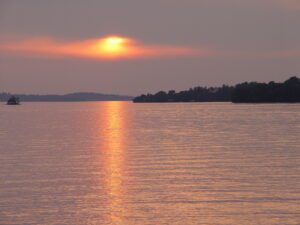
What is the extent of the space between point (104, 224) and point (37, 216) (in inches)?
111

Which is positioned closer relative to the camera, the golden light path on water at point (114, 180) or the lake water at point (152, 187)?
the lake water at point (152, 187)

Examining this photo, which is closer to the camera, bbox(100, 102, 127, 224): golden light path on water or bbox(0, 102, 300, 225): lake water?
bbox(0, 102, 300, 225): lake water

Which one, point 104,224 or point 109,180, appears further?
point 109,180

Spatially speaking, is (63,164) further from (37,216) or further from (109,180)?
(37,216)

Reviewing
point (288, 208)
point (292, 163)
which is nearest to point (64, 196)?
point (288, 208)

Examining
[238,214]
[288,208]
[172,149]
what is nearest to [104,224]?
[238,214]

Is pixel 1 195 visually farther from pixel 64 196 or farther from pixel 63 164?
pixel 63 164

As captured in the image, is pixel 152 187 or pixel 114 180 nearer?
pixel 152 187

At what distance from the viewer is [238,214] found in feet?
71.6

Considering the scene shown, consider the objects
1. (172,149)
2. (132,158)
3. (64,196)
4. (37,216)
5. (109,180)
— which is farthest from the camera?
(172,149)

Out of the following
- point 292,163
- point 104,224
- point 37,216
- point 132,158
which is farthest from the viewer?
point 132,158

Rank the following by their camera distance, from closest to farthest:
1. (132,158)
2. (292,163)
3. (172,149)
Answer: (292,163)
(132,158)
(172,149)

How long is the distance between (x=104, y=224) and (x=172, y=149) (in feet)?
94.1

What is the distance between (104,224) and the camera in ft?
67.4
